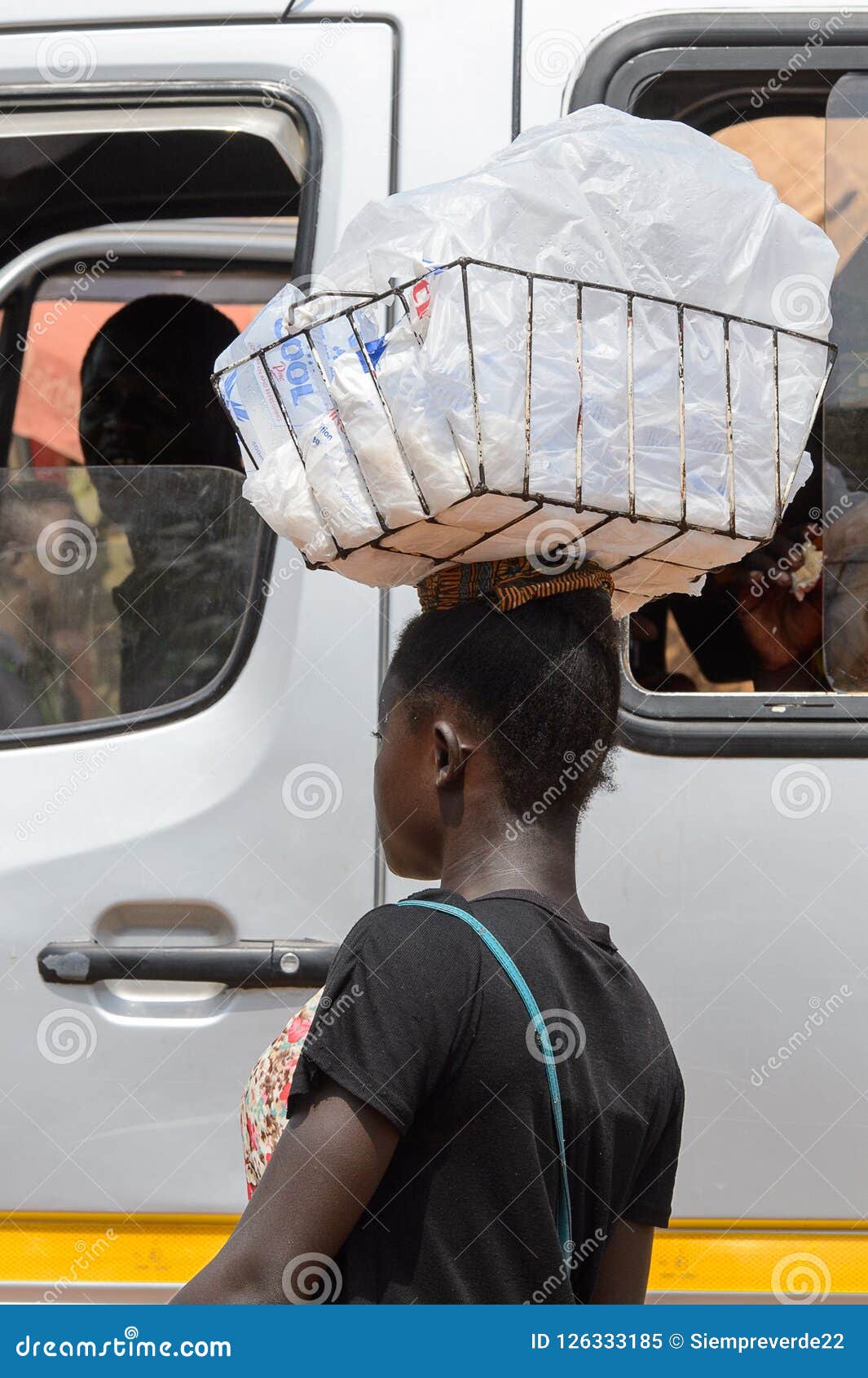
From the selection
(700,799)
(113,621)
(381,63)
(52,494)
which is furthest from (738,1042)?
(381,63)

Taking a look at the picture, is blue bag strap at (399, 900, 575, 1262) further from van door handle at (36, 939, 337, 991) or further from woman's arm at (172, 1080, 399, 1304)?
van door handle at (36, 939, 337, 991)

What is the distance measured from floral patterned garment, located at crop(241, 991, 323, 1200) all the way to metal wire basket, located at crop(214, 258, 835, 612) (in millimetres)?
455

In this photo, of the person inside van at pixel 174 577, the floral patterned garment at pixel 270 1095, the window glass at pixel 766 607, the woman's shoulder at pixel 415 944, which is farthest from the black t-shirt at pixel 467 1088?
the person inside van at pixel 174 577

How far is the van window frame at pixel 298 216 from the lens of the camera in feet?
6.56

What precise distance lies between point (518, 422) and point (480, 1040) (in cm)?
52

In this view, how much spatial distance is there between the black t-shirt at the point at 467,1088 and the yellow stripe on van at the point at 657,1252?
74cm

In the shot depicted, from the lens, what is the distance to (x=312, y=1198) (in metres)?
1.03

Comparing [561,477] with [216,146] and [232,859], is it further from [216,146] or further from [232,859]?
[216,146]

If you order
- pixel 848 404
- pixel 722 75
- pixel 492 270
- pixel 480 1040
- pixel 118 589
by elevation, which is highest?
pixel 722 75

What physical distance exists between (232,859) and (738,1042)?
0.74 meters

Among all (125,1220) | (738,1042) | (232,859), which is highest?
(232,859)

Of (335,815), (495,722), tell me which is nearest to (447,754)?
(495,722)

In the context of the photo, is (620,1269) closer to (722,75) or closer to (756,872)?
(756,872)

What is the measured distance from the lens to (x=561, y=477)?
1.18 m
